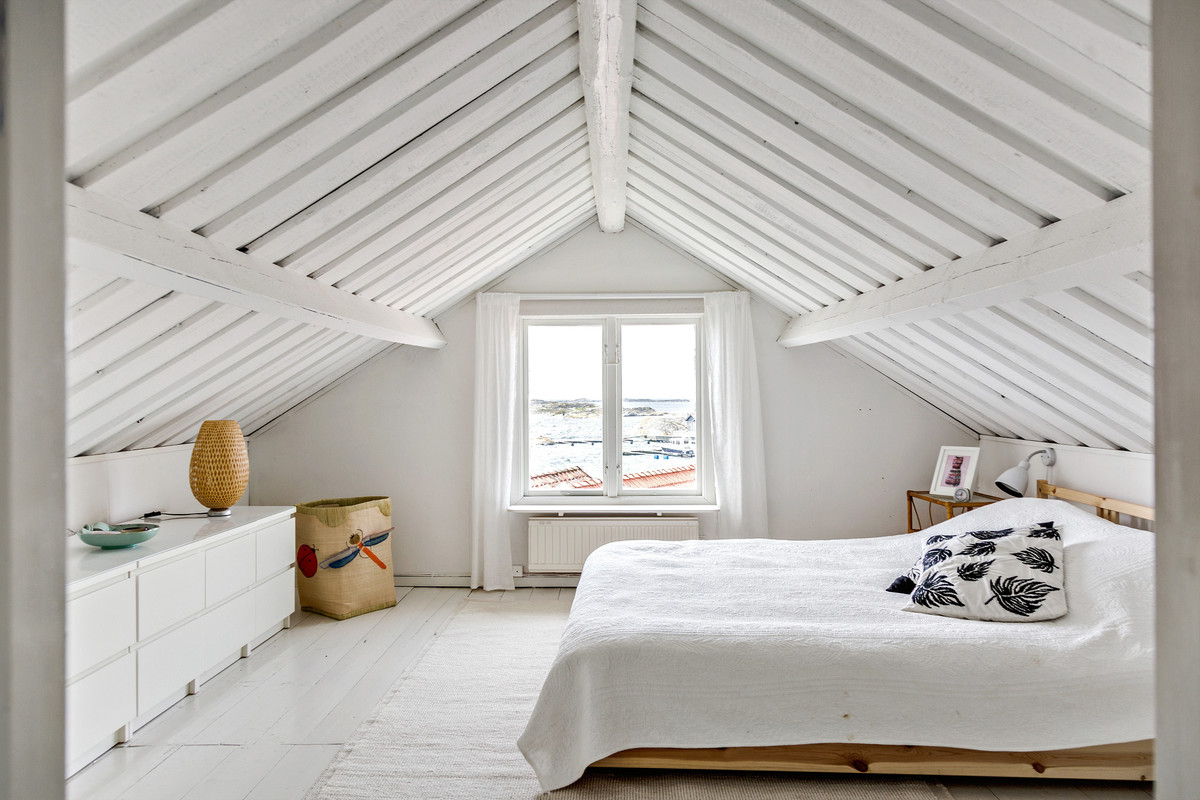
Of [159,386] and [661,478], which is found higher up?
[159,386]

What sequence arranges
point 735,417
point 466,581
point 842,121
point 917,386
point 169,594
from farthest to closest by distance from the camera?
point 466,581 < point 735,417 < point 917,386 < point 169,594 < point 842,121

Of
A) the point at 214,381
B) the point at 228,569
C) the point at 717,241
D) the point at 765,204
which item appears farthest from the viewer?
the point at 717,241

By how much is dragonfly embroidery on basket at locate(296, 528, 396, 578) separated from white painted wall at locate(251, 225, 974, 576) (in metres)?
0.65

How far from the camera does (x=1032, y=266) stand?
196cm

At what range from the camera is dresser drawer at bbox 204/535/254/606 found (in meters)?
3.18

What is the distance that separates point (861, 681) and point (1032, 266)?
134 cm

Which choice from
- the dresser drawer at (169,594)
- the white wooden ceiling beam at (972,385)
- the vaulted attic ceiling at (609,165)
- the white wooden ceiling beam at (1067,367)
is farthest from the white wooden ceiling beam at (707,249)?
the dresser drawer at (169,594)

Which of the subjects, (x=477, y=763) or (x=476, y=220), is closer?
(x=477, y=763)

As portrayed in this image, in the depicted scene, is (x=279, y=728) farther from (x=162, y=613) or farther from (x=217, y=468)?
(x=217, y=468)

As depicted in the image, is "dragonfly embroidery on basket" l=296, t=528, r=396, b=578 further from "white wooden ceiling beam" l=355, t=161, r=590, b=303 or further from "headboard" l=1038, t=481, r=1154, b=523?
"headboard" l=1038, t=481, r=1154, b=523

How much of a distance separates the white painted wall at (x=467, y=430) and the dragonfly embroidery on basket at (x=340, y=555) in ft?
2.15

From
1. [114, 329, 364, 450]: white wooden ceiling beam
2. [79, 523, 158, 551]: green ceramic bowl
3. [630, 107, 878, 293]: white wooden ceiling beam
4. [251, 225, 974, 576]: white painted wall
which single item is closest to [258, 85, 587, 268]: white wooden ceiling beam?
Answer: [630, 107, 878, 293]: white wooden ceiling beam

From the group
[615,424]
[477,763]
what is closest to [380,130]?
[477,763]

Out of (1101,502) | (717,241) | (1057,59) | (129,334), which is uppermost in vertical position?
(717,241)
